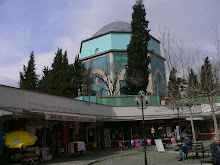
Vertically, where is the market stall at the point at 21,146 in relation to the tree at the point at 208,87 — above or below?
below

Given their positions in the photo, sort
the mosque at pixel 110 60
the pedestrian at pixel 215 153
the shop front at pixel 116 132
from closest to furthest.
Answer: the pedestrian at pixel 215 153, the shop front at pixel 116 132, the mosque at pixel 110 60

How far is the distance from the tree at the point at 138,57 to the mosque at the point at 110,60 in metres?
4.93

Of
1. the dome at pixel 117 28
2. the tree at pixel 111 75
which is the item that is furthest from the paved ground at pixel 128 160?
the dome at pixel 117 28

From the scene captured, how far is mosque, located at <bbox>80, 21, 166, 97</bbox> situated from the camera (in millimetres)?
35406

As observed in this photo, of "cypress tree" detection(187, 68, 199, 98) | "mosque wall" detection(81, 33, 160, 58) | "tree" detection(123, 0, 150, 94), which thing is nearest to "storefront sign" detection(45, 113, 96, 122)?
"cypress tree" detection(187, 68, 199, 98)

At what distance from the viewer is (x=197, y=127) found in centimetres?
2764

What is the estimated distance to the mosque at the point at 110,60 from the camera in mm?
35406

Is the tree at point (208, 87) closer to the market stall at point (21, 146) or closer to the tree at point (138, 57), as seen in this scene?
the market stall at point (21, 146)

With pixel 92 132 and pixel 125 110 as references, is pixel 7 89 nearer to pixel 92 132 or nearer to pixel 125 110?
pixel 92 132

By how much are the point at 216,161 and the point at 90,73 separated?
2788 centimetres

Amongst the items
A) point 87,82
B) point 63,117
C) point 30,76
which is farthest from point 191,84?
point 30,76

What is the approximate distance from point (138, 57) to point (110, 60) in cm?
812

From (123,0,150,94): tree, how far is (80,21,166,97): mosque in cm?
493

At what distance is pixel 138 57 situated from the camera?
28750 mm
